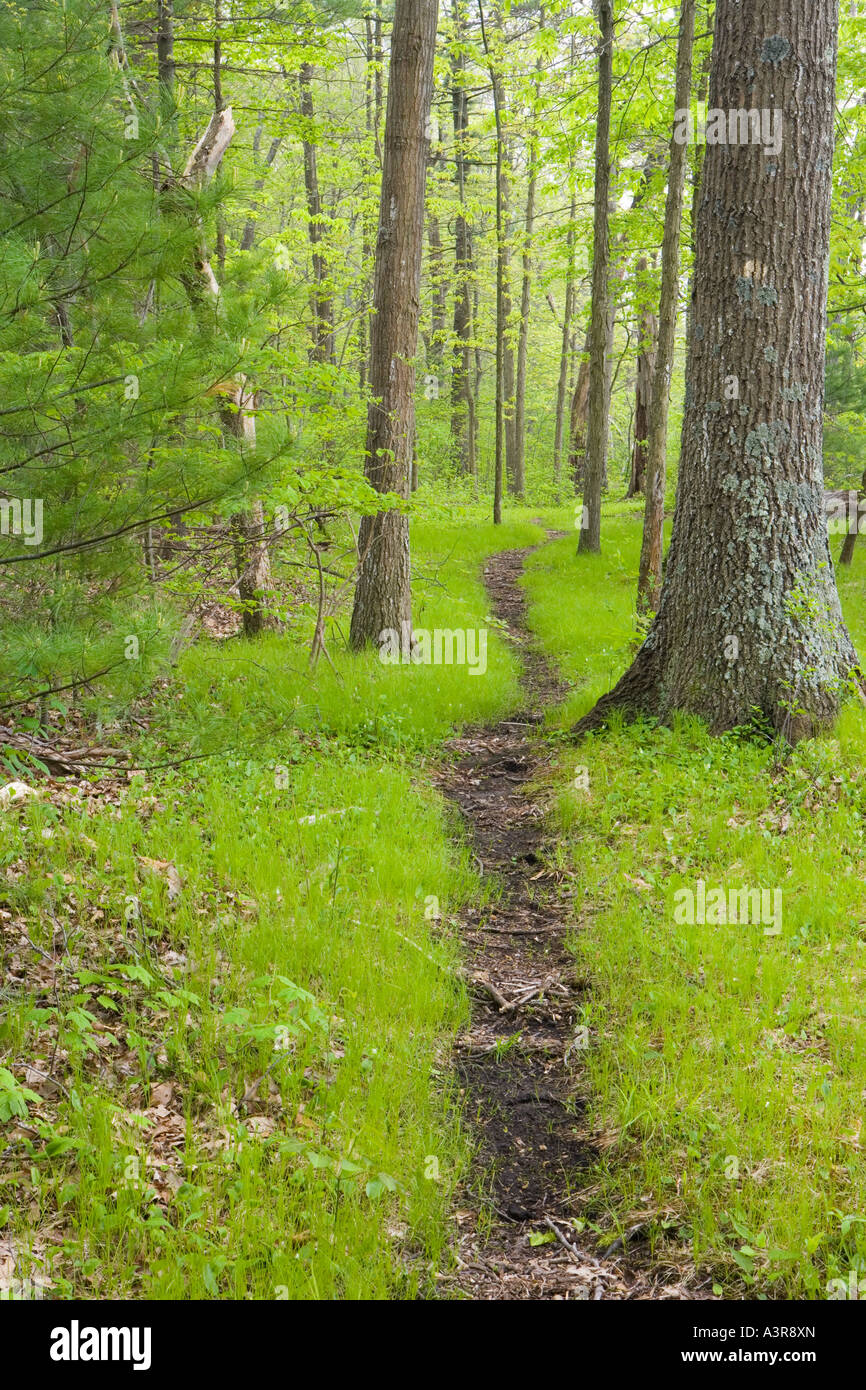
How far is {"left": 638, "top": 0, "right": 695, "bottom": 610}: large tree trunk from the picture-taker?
32.1ft

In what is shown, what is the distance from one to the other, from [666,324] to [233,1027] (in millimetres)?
9338

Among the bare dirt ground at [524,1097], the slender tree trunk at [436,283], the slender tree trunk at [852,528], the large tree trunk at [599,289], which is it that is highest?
the slender tree trunk at [436,283]

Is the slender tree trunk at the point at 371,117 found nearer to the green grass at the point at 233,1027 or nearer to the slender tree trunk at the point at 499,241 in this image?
the slender tree trunk at the point at 499,241

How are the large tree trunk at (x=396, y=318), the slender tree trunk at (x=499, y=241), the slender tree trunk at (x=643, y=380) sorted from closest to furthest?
the large tree trunk at (x=396, y=318) → the slender tree trunk at (x=499, y=241) → the slender tree trunk at (x=643, y=380)

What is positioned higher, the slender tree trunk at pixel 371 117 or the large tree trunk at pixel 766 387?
the slender tree trunk at pixel 371 117

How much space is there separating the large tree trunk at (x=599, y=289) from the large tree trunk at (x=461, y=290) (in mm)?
4032

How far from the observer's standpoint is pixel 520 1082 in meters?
3.87

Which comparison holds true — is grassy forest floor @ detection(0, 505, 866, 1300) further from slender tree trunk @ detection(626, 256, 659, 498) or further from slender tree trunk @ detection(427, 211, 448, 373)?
slender tree trunk @ detection(427, 211, 448, 373)

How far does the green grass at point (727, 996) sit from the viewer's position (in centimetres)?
292

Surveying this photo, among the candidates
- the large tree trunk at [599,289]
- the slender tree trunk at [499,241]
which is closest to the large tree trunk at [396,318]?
the large tree trunk at [599,289]

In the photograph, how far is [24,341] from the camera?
3625mm

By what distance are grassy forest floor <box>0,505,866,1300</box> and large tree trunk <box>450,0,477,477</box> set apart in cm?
1555

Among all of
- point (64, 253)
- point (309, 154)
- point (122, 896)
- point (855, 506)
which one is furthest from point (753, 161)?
point (309, 154)

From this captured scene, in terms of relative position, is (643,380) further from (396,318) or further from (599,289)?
(396,318)
